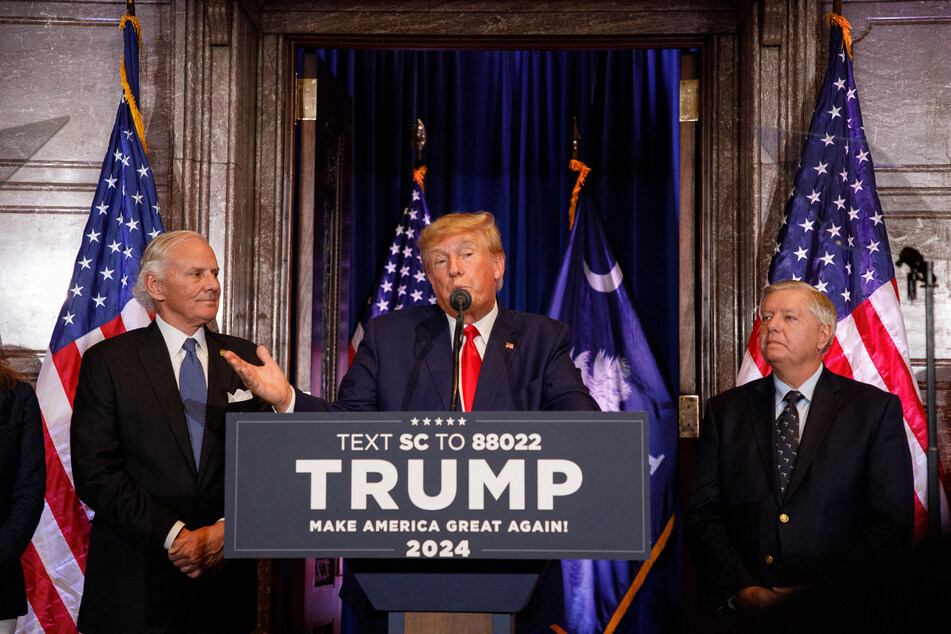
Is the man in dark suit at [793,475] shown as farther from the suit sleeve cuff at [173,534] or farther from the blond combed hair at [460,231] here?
the suit sleeve cuff at [173,534]

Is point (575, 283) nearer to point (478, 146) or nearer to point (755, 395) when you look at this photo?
point (478, 146)

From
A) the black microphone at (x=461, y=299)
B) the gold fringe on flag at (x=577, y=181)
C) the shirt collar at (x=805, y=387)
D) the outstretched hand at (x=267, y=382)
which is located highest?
the gold fringe on flag at (x=577, y=181)

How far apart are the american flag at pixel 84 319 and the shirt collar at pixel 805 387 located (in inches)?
95.6

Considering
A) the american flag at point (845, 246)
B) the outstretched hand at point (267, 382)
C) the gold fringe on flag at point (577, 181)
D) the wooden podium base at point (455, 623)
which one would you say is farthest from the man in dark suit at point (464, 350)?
the gold fringe on flag at point (577, 181)

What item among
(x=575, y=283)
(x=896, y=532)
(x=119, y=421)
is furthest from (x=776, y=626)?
(x=575, y=283)

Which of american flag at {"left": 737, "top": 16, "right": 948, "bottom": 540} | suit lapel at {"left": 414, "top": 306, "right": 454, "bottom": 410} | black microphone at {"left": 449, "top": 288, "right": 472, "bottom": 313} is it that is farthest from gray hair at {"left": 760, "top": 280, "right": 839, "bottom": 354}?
black microphone at {"left": 449, "top": 288, "right": 472, "bottom": 313}

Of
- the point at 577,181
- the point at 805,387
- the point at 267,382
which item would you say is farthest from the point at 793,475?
→ the point at 577,181

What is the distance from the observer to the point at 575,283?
5352mm

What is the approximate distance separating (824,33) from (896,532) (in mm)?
2387

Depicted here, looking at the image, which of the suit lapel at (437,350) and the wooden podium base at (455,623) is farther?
the suit lapel at (437,350)

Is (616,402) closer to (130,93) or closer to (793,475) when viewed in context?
Result: (793,475)

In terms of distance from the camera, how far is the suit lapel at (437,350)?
256 centimetres

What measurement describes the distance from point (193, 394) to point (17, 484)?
565 millimetres

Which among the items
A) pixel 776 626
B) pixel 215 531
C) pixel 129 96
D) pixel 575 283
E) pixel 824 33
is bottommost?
pixel 215 531
